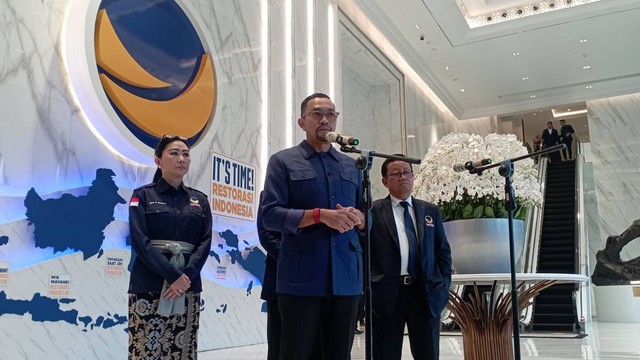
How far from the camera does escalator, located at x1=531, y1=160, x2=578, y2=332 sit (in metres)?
8.64

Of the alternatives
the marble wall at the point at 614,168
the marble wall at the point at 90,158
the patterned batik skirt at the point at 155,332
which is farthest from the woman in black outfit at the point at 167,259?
the marble wall at the point at 614,168

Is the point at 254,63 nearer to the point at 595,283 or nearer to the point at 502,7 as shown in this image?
the point at 502,7

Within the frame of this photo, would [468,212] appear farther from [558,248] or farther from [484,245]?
[558,248]

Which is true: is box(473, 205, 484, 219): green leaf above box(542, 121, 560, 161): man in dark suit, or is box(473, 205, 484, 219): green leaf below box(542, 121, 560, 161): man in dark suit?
below

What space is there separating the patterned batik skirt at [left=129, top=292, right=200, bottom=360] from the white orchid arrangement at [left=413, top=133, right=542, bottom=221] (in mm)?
1845

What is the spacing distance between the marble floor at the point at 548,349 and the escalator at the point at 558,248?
4.90 ft

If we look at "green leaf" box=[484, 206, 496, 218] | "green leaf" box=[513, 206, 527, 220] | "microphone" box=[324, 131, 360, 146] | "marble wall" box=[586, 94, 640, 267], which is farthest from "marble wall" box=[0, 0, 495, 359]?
"marble wall" box=[586, 94, 640, 267]

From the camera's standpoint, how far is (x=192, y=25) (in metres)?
5.92

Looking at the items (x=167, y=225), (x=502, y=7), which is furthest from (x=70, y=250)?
(x=502, y=7)

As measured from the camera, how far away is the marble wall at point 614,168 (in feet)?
49.9

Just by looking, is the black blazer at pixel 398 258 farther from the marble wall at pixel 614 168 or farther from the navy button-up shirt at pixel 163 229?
the marble wall at pixel 614 168

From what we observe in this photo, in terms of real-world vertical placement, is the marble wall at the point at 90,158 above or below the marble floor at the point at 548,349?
above

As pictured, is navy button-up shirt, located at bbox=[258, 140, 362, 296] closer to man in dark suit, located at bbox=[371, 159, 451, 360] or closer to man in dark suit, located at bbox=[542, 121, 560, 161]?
man in dark suit, located at bbox=[371, 159, 451, 360]

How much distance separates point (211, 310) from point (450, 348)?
2.45 meters
